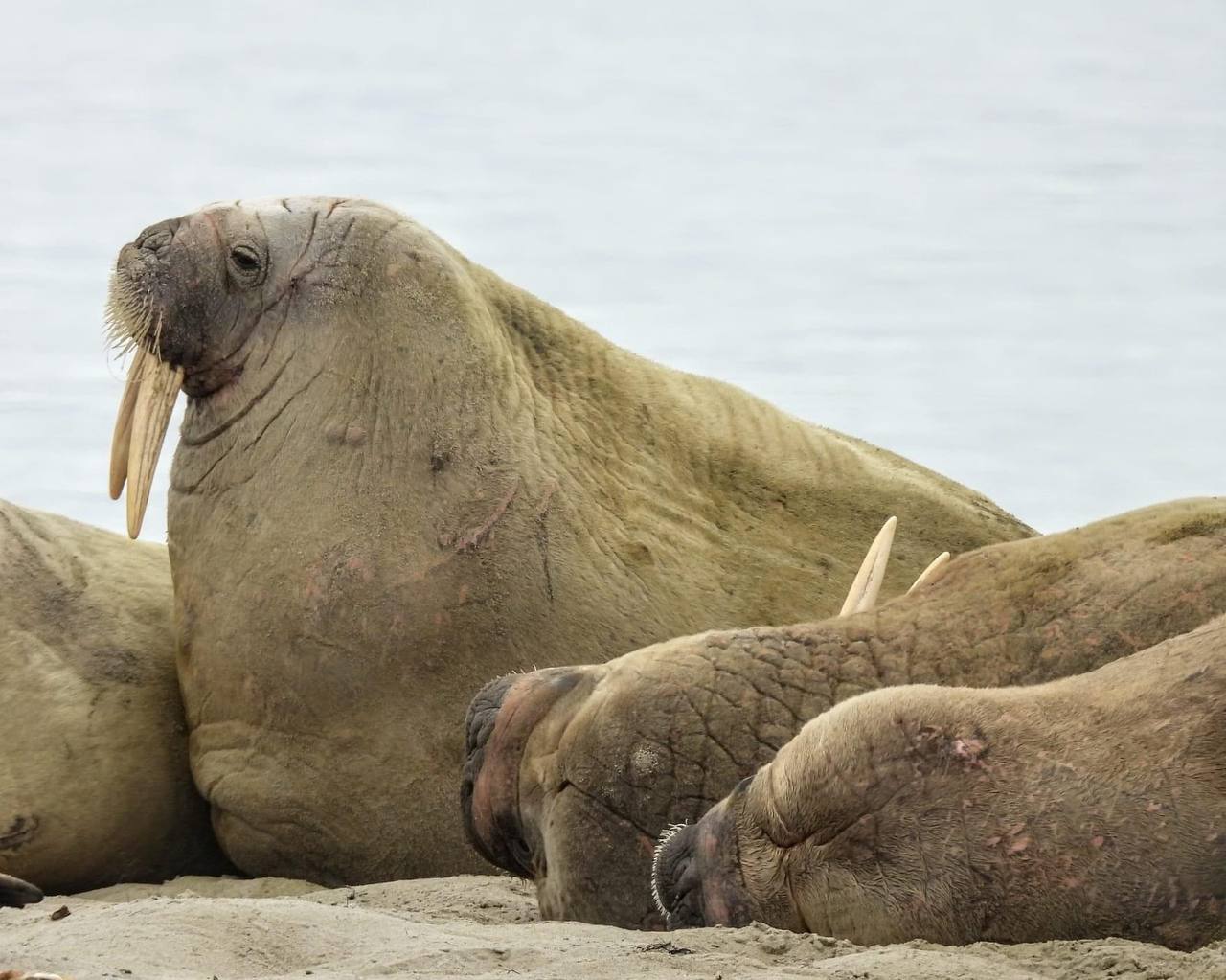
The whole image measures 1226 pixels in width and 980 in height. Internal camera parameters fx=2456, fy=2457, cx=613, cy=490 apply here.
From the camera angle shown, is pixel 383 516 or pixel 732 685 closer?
pixel 732 685

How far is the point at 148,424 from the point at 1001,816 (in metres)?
3.40

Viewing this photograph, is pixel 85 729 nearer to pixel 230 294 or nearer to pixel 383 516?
pixel 383 516

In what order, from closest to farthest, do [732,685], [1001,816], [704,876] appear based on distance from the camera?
1. [1001,816]
2. [704,876]
3. [732,685]

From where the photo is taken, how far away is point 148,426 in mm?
6754

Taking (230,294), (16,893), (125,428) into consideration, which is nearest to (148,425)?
(125,428)

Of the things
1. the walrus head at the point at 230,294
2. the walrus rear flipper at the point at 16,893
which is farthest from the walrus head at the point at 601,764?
the walrus head at the point at 230,294

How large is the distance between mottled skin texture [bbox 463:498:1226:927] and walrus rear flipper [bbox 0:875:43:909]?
0.94 metres

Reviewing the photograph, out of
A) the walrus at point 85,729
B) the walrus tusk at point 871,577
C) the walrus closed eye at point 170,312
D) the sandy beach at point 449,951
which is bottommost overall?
the walrus at point 85,729

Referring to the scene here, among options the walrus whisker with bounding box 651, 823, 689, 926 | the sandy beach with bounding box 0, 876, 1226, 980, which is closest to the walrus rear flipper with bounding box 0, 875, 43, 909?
the sandy beach with bounding box 0, 876, 1226, 980

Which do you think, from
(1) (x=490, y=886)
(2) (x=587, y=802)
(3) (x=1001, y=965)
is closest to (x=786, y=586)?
(1) (x=490, y=886)

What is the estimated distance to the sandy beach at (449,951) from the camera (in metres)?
3.80

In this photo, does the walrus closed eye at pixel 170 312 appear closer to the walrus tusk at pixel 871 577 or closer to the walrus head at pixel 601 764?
the walrus tusk at pixel 871 577

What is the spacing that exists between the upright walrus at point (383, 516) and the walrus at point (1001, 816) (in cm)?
196

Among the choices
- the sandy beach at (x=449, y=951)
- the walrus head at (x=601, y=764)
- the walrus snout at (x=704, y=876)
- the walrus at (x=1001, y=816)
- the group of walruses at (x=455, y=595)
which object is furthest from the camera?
the group of walruses at (x=455, y=595)
